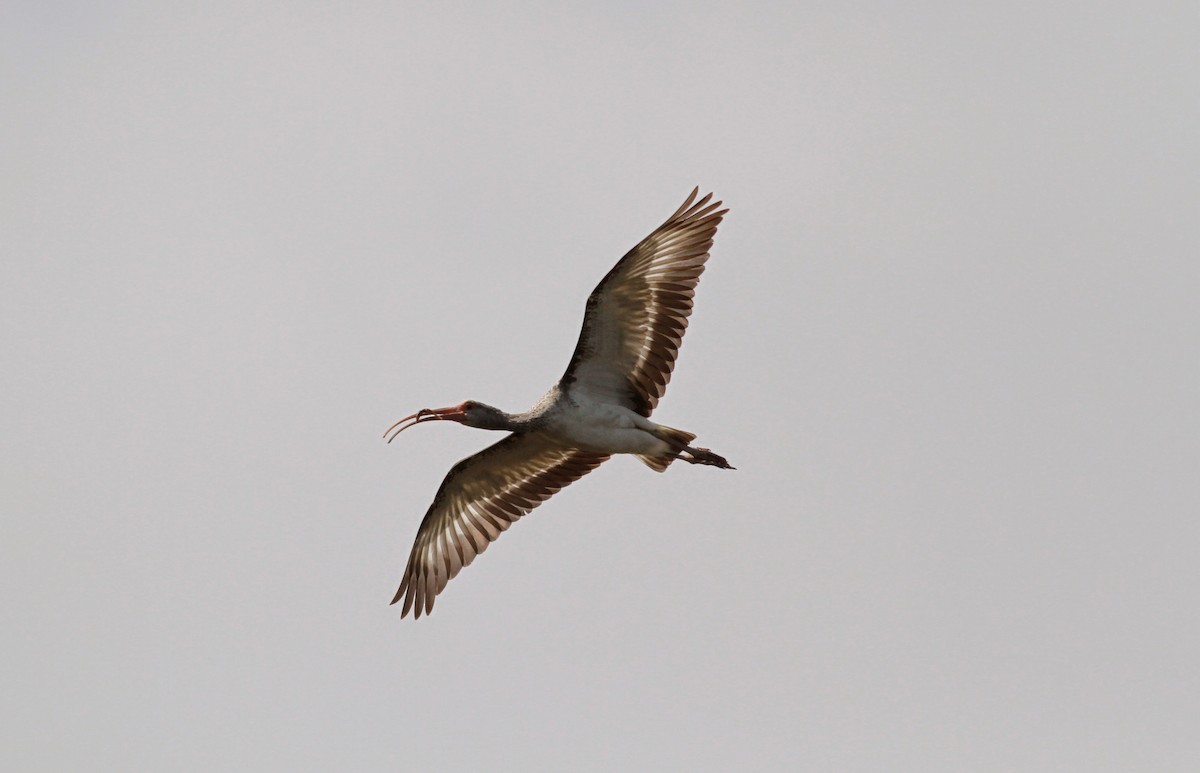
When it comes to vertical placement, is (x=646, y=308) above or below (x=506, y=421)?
above

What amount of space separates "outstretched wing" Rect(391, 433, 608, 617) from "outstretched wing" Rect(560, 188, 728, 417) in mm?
Result: 2244

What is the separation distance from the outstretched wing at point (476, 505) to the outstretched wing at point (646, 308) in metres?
2.24

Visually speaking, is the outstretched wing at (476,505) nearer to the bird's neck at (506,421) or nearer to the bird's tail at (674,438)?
the bird's neck at (506,421)

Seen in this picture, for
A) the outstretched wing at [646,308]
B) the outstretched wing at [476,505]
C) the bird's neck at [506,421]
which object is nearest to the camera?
the outstretched wing at [646,308]

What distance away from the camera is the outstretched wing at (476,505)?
26.7 metres

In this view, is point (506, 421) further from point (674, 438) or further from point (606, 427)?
point (674, 438)

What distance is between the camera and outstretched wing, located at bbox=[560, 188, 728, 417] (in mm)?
24031

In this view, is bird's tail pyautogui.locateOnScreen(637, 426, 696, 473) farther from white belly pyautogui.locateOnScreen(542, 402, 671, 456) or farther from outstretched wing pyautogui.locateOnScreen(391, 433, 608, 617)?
outstretched wing pyautogui.locateOnScreen(391, 433, 608, 617)

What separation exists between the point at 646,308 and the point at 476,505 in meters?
4.97

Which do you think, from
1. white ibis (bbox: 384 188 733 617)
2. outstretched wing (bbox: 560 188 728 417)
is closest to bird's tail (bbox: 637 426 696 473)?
white ibis (bbox: 384 188 733 617)

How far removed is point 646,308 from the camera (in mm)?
24281

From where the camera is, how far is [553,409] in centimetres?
2467

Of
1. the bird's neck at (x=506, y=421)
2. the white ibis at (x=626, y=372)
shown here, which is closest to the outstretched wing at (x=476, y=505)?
the white ibis at (x=626, y=372)

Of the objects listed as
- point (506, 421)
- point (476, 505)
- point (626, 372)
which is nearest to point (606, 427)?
point (626, 372)
